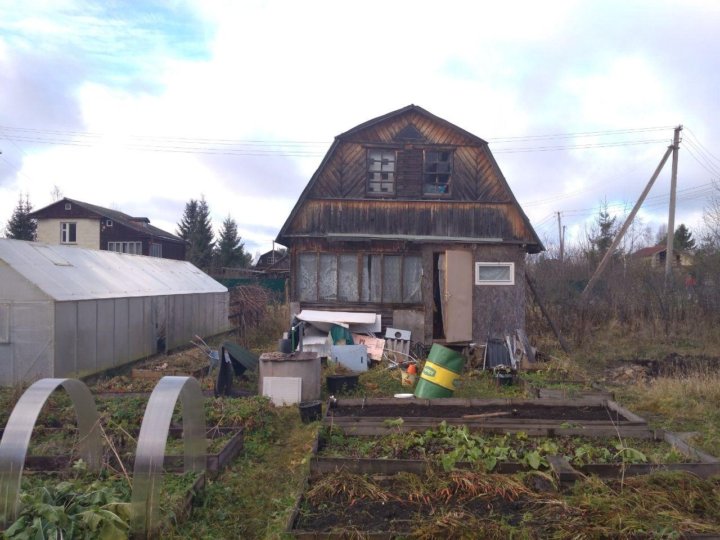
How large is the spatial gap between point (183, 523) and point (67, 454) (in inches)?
79.5

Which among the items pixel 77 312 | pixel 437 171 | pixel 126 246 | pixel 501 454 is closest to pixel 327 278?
pixel 437 171

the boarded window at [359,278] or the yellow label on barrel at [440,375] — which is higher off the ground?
the boarded window at [359,278]

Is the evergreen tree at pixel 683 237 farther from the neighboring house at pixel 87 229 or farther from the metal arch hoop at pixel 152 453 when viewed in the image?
the metal arch hoop at pixel 152 453

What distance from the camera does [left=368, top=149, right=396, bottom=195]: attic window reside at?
14.2 m

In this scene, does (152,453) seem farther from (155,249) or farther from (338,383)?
(155,249)

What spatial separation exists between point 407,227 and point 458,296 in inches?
83.7

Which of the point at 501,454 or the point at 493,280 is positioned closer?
the point at 501,454

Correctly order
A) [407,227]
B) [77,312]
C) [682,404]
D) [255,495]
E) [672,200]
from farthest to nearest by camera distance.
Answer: [672,200] → [407,227] → [77,312] → [682,404] → [255,495]

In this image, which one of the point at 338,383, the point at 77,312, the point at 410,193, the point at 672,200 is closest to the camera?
the point at 338,383

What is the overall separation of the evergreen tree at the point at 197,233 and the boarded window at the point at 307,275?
111 ft

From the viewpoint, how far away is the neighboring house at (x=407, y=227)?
13.9 m

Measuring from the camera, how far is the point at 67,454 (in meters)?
5.96

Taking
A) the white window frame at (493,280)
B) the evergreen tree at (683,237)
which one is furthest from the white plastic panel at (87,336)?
the evergreen tree at (683,237)

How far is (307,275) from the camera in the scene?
1411 centimetres
